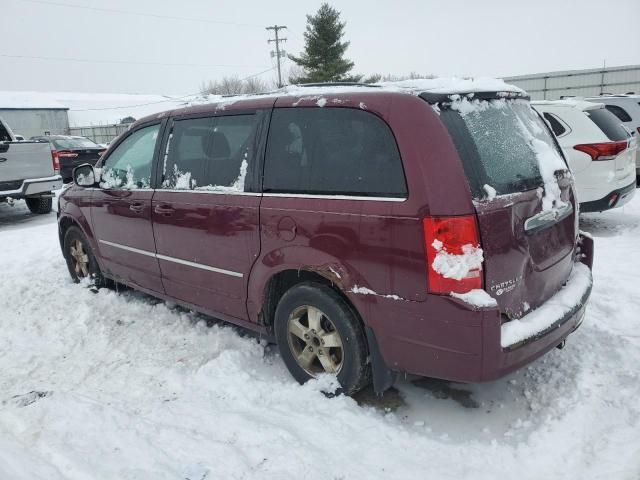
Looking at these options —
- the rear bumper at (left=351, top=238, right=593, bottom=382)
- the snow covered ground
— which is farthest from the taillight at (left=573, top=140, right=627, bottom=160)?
the rear bumper at (left=351, top=238, right=593, bottom=382)

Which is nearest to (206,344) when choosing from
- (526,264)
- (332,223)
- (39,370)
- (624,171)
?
(39,370)

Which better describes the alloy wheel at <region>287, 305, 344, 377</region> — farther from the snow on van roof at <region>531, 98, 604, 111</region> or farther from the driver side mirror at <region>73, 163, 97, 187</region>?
the snow on van roof at <region>531, 98, 604, 111</region>

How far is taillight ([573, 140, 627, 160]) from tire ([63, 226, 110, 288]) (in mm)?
6011

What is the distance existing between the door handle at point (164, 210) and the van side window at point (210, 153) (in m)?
0.16

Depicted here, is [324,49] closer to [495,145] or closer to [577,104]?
[577,104]

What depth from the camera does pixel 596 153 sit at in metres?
6.39

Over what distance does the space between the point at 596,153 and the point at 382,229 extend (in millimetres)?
5073

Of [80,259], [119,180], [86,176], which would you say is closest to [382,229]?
[119,180]

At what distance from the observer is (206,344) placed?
12.9 ft

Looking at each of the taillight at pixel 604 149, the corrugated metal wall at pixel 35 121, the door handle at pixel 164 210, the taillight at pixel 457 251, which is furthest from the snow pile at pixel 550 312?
the corrugated metal wall at pixel 35 121

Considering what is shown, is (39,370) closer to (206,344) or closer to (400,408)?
(206,344)

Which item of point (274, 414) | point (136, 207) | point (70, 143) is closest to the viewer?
point (274, 414)

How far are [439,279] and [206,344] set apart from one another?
2197mm

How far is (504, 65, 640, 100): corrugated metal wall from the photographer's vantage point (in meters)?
19.0
